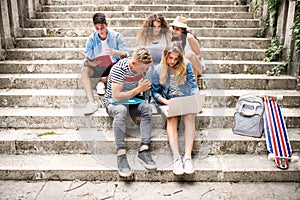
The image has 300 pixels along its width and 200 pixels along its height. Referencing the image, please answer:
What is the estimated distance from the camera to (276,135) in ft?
11.5

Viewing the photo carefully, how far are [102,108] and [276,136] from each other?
211cm

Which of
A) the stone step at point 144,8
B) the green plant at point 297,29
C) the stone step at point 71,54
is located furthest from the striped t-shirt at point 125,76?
the stone step at point 144,8

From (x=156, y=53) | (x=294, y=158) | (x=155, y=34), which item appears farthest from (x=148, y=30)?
(x=294, y=158)

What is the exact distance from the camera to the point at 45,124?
12.6ft

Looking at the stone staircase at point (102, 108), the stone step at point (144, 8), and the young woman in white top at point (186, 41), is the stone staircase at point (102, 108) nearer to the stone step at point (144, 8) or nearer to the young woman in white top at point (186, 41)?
the stone step at point (144, 8)

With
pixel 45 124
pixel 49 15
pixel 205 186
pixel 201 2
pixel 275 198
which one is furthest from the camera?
pixel 201 2

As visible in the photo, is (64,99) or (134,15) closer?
(64,99)

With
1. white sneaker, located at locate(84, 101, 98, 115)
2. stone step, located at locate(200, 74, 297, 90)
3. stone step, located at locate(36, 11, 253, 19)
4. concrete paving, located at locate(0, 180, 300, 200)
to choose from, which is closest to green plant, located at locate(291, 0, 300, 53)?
stone step, located at locate(200, 74, 297, 90)

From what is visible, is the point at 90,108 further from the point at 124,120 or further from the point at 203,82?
the point at 203,82

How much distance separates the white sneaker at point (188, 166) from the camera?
317 cm

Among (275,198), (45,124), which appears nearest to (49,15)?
(45,124)

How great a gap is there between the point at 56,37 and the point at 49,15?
0.69 m

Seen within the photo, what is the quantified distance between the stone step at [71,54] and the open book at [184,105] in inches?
67.5

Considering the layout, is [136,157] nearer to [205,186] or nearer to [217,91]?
[205,186]
